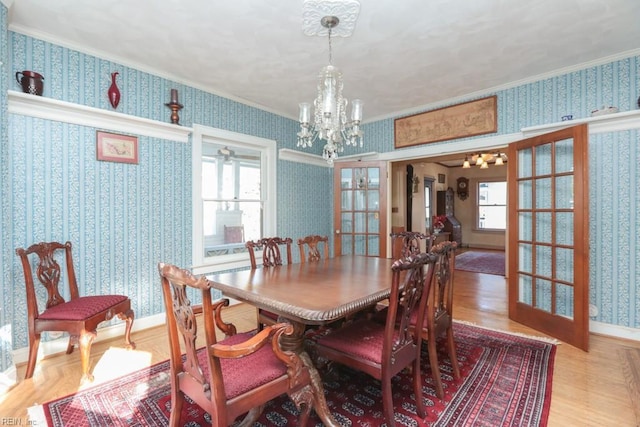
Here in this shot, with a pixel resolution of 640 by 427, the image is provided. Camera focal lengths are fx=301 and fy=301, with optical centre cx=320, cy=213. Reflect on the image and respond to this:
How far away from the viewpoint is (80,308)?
226 centimetres

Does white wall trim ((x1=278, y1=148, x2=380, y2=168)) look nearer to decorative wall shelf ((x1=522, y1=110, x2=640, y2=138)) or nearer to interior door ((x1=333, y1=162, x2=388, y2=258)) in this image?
interior door ((x1=333, y1=162, x2=388, y2=258))

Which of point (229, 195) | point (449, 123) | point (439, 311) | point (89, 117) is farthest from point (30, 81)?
point (449, 123)

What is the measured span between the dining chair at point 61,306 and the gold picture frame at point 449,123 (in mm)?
3971

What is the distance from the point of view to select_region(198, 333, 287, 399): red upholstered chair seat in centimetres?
129

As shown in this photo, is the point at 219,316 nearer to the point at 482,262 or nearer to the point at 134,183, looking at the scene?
the point at 134,183

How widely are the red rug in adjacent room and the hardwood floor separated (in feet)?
9.84

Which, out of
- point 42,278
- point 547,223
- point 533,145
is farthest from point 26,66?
point 547,223

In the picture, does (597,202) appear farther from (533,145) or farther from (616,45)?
(616,45)

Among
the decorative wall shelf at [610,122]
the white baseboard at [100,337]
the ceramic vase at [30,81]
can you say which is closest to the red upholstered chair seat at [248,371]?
the white baseboard at [100,337]

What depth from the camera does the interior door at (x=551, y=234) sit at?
264 cm

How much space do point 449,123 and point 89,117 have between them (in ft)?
13.3

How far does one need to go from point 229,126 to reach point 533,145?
11.5ft

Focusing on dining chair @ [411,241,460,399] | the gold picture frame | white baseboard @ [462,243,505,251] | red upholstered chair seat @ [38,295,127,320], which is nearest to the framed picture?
red upholstered chair seat @ [38,295,127,320]

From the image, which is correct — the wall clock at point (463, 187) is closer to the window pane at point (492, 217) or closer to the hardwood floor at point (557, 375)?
the window pane at point (492, 217)
